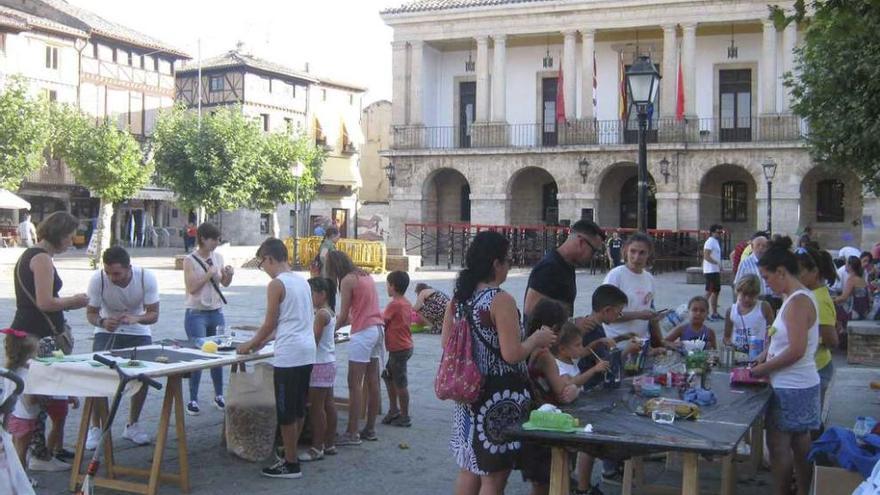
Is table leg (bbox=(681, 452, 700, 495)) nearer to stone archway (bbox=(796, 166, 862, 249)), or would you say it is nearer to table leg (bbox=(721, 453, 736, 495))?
table leg (bbox=(721, 453, 736, 495))

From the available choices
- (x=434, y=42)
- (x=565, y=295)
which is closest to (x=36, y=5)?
(x=434, y=42)

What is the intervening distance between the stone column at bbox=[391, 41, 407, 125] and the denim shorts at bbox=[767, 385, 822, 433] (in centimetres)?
3046

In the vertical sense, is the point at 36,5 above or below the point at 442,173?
above

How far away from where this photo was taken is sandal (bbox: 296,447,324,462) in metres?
6.98

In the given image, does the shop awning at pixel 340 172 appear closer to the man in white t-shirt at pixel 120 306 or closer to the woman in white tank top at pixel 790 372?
the man in white t-shirt at pixel 120 306

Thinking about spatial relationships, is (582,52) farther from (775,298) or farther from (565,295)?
(565,295)

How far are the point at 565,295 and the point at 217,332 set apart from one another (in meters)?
3.61

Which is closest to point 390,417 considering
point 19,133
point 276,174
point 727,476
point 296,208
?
point 727,476

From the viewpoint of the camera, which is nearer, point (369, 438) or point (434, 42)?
point (369, 438)

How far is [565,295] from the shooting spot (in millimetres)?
6215

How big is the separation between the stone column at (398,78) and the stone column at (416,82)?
266 millimetres

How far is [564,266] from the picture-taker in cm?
622

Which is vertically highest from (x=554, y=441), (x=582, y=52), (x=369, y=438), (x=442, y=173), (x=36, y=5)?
(x=36, y=5)

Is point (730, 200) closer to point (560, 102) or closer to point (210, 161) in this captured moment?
point (560, 102)
